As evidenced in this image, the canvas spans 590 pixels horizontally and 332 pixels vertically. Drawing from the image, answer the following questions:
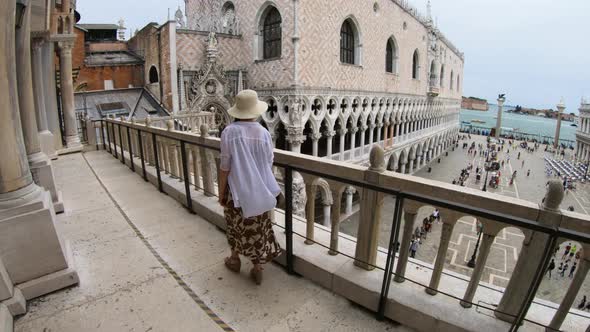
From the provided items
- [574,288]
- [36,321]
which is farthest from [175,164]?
[574,288]

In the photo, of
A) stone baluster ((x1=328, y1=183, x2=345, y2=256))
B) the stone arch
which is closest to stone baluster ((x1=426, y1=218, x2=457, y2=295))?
stone baluster ((x1=328, y1=183, x2=345, y2=256))

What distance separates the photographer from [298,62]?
48.2 ft

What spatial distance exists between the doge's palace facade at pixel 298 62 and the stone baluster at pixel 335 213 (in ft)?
41.8

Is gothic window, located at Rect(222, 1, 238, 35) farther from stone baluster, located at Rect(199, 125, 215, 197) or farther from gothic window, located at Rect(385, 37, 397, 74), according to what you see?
stone baluster, located at Rect(199, 125, 215, 197)

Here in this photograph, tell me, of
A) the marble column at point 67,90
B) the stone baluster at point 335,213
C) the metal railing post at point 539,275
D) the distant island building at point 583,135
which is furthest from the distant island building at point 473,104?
the metal railing post at point 539,275

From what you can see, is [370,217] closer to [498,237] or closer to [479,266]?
[479,266]

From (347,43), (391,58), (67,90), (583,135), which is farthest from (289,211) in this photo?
(583,135)

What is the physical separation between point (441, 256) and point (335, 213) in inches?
32.1

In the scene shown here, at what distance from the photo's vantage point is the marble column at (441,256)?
6.52 feet

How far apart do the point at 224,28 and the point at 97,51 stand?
10.5 m

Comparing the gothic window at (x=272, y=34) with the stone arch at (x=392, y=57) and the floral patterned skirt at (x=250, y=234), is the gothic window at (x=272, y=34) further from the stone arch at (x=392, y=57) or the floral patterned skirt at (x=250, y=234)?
the floral patterned skirt at (x=250, y=234)

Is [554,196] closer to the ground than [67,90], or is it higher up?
closer to the ground

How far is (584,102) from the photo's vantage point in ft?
143

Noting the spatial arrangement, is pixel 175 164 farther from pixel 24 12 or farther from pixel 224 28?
pixel 224 28
